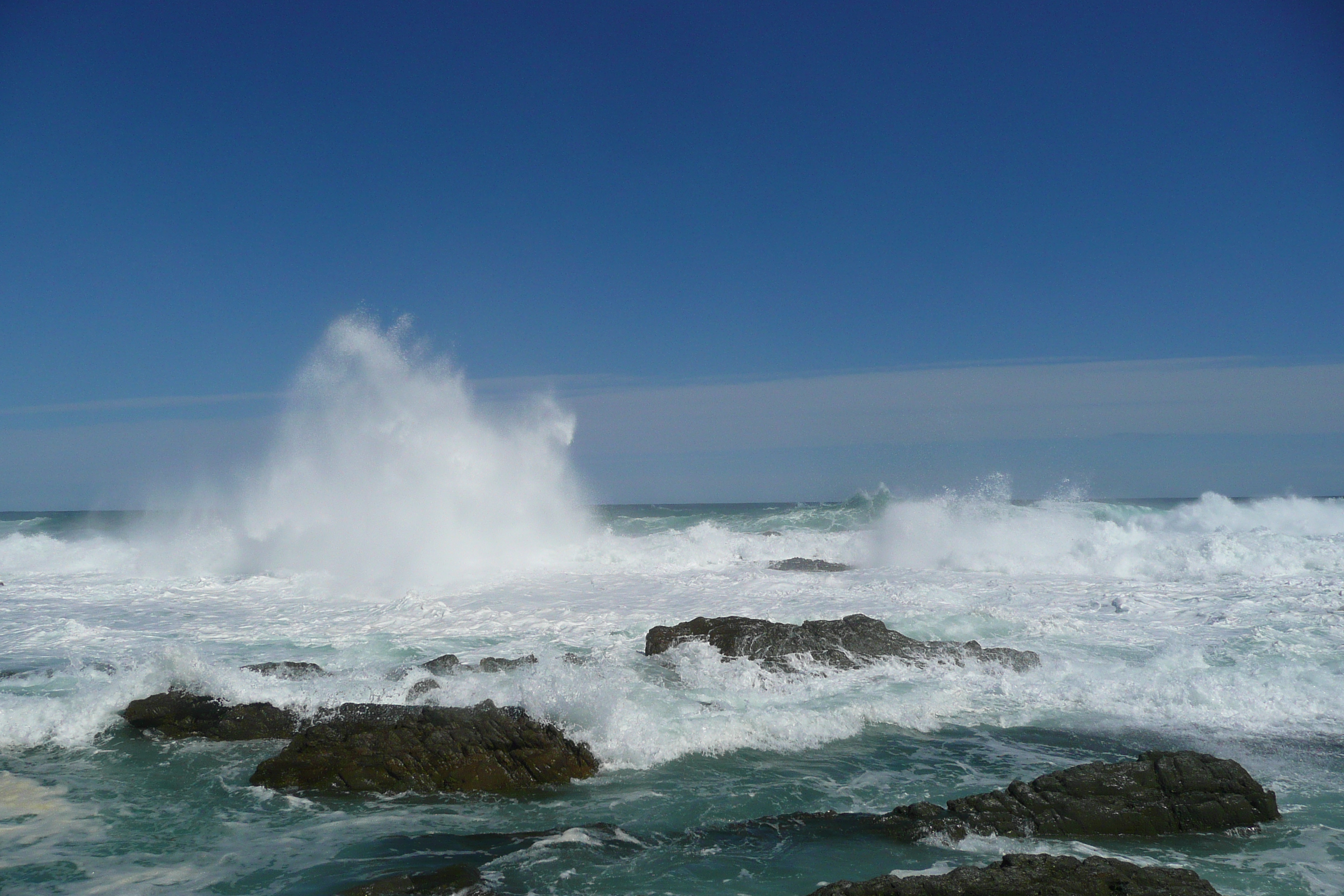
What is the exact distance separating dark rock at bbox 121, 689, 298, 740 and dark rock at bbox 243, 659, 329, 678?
1017 mm

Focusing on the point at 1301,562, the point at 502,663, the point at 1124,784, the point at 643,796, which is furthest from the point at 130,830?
the point at 1301,562

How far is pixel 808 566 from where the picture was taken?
2022cm

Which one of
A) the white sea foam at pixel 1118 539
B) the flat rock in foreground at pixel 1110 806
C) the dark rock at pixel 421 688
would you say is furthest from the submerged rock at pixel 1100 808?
the white sea foam at pixel 1118 539

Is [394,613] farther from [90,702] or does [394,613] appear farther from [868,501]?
[868,501]

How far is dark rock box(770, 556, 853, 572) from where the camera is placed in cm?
1984

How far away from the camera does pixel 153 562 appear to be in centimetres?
2211

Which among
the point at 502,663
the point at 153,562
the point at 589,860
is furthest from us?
the point at 153,562

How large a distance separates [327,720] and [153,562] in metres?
18.1

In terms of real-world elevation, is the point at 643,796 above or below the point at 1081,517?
below

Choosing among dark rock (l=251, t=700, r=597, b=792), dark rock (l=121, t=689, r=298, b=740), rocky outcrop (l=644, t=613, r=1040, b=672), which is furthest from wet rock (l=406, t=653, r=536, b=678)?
dark rock (l=251, t=700, r=597, b=792)

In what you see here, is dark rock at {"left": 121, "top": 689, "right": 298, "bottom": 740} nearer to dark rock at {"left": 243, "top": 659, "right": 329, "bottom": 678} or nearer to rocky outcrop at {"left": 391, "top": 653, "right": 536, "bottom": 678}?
dark rock at {"left": 243, "top": 659, "right": 329, "bottom": 678}

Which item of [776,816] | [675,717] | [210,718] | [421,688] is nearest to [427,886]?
[776,816]

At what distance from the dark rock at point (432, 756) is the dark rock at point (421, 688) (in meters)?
1.40

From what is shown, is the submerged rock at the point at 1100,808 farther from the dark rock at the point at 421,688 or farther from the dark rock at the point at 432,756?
the dark rock at the point at 421,688
